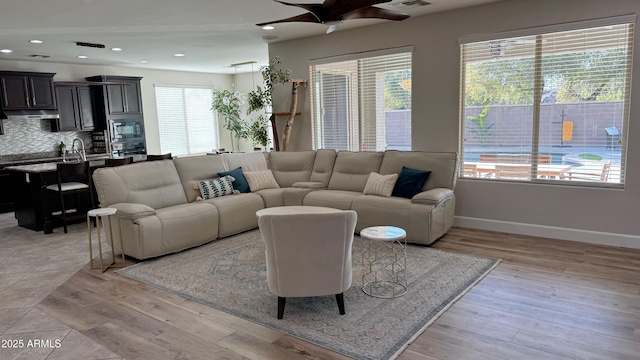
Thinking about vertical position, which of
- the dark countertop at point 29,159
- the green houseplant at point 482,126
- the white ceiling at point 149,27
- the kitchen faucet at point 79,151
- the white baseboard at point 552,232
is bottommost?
the white baseboard at point 552,232

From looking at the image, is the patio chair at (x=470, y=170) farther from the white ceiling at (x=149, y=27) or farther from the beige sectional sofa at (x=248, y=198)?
the white ceiling at (x=149, y=27)

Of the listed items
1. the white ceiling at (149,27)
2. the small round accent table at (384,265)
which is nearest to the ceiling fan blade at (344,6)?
the white ceiling at (149,27)

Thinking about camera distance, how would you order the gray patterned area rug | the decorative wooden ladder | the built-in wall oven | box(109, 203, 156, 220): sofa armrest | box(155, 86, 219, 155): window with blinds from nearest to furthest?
1. the gray patterned area rug
2. box(109, 203, 156, 220): sofa armrest
3. the decorative wooden ladder
4. the built-in wall oven
5. box(155, 86, 219, 155): window with blinds

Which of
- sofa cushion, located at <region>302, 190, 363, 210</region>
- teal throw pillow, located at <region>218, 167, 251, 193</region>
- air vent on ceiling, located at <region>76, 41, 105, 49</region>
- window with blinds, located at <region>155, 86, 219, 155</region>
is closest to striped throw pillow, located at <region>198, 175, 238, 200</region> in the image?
teal throw pillow, located at <region>218, 167, 251, 193</region>

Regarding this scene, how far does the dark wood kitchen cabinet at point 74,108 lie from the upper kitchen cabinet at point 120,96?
21 centimetres

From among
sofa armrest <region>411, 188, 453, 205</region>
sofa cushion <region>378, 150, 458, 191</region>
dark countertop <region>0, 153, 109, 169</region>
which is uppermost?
dark countertop <region>0, 153, 109, 169</region>

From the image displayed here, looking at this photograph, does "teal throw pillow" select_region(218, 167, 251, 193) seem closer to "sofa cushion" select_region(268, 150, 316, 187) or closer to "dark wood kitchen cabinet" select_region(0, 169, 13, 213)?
"sofa cushion" select_region(268, 150, 316, 187)

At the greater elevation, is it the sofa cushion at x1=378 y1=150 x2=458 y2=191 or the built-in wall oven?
the built-in wall oven

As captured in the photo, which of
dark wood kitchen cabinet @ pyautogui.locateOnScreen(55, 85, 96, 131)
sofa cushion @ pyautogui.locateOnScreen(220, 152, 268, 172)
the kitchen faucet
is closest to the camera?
sofa cushion @ pyautogui.locateOnScreen(220, 152, 268, 172)

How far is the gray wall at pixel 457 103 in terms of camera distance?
14.6 feet

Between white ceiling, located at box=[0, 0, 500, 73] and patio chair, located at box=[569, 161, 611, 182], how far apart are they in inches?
83.5

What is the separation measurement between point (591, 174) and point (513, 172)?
78 centimetres

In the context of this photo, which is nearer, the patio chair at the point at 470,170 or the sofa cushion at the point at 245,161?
the patio chair at the point at 470,170

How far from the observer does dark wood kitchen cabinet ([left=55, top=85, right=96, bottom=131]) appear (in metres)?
7.98
